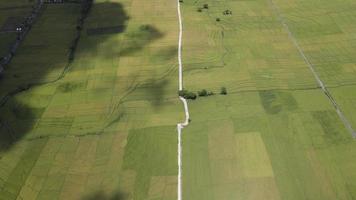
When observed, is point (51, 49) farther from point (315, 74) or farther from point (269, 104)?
point (315, 74)

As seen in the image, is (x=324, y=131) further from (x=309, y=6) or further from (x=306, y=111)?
(x=309, y=6)

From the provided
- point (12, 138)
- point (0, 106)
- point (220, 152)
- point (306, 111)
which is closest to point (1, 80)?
point (0, 106)

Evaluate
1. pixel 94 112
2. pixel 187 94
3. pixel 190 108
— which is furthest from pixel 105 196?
pixel 187 94

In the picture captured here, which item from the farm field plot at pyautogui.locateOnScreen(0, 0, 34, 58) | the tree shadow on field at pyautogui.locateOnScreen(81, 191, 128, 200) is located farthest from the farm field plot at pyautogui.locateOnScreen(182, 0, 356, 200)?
the farm field plot at pyautogui.locateOnScreen(0, 0, 34, 58)

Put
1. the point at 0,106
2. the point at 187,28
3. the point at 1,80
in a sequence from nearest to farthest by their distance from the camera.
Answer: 1. the point at 0,106
2. the point at 1,80
3. the point at 187,28

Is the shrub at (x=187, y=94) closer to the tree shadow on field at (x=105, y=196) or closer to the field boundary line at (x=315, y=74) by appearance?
the tree shadow on field at (x=105, y=196)

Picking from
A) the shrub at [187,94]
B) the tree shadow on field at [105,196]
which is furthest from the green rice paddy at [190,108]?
the shrub at [187,94]

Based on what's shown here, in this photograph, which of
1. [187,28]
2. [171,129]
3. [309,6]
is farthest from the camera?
[309,6]
